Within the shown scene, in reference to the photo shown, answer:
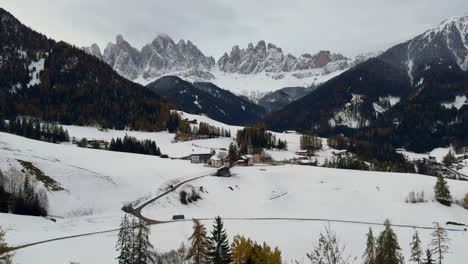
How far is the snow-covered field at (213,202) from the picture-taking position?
155 ft

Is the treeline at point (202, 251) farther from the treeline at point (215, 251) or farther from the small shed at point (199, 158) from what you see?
the small shed at point (199, 158)

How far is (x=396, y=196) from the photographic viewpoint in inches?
3506

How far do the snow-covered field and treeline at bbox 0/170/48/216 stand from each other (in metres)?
2.23

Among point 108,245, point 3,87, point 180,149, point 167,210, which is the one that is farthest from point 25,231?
point 3,87

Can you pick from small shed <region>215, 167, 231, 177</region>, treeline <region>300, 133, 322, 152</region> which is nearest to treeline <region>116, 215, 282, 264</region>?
small shed <region>215, 167, 231, 177</region>

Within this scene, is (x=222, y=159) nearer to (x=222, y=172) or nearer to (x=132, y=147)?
(x=222, y=172)

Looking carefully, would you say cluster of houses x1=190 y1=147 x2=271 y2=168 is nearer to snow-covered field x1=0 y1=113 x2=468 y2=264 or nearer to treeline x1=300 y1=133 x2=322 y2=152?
snow-covered field x1=0 y1=113 x2=468 y2=264

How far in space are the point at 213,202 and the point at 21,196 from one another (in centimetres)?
3969

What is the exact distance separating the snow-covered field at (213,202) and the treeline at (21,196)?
2.23m

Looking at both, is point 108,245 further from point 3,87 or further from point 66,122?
point 3,87

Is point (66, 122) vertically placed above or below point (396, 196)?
above

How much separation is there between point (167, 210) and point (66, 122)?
142 metres

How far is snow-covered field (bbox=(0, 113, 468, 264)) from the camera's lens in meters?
47.3

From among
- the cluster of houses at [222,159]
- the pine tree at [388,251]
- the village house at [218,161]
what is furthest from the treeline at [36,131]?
the pine tree at [388,251]
